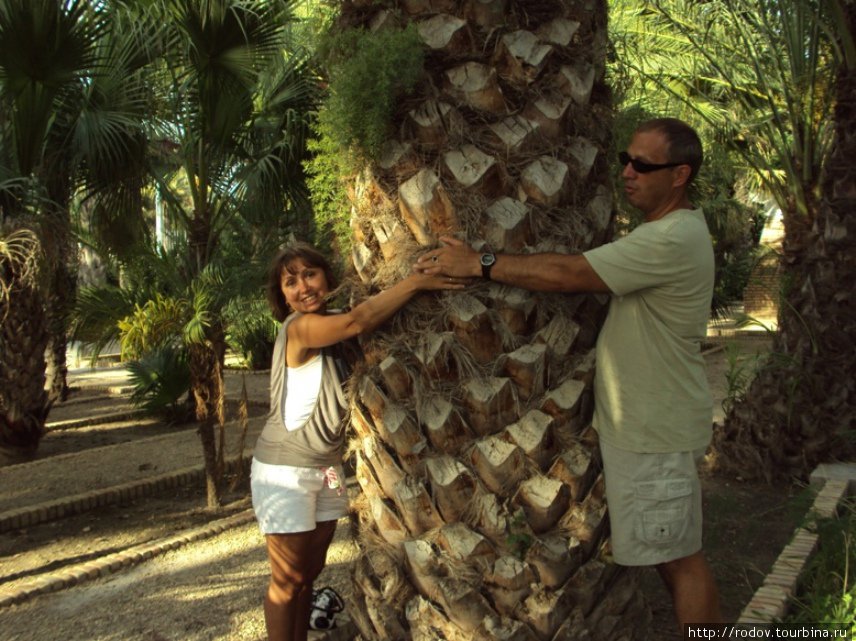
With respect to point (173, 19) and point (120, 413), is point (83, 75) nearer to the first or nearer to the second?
point (173, 19)

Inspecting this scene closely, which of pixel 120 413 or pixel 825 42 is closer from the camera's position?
pixel 825 42

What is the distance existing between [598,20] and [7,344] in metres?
7.65

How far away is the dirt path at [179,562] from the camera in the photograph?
4.50 m

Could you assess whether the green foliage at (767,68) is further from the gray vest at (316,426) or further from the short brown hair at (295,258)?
the gray vest at (316,426)

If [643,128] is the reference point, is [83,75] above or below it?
above

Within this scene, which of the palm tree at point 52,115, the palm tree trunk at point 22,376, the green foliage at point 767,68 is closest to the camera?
the palm tree at point 52,115

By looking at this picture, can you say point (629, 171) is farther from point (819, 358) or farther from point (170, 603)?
point (819, 358)

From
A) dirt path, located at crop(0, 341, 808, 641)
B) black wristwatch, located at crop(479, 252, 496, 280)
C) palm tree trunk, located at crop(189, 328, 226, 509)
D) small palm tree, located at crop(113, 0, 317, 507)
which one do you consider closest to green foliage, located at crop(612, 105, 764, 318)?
black wristwatch, located at crop(479, 252, 496, 280)

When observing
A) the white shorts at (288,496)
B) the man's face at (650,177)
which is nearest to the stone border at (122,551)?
the white shorts at (288,496)

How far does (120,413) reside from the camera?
11.8 meters

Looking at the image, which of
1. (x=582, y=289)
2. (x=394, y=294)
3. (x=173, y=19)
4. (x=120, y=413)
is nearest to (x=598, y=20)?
(x=582, y=289)

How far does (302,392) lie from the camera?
330cm

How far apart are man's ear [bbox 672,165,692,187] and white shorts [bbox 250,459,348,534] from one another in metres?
1.67

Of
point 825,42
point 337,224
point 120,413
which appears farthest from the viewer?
point 120,413
